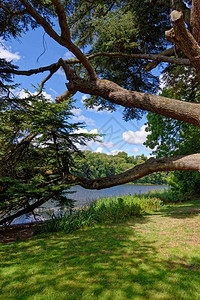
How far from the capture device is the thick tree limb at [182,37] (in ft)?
11.0

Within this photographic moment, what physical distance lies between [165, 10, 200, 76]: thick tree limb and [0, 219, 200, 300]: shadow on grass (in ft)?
14.3

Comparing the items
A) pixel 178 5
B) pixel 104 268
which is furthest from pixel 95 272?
pixel 178 5

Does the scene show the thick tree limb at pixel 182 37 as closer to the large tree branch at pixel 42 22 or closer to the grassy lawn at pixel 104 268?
the large tree branch at pixel 42 22

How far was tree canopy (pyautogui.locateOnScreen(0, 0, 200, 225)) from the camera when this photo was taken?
4.32 metres

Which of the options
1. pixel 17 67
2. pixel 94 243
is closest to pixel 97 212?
pixel 94 243

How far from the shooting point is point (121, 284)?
240cm

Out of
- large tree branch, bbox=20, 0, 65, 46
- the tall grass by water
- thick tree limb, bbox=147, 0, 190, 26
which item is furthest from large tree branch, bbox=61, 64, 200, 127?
thick tree limb, bbox=147, 0, 190, 26

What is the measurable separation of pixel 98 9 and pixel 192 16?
538cm

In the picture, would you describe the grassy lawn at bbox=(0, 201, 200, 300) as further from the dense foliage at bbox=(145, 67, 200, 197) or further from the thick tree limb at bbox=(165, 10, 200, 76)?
the dense foliage at bbox=(145, 67, 200, 197)

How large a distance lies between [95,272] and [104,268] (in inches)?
7.5

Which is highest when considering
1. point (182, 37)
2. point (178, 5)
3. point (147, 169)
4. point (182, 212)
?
point (178, 5)

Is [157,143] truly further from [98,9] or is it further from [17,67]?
[17,67]

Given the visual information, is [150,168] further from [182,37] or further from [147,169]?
[182,37]

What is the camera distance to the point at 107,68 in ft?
26.0
